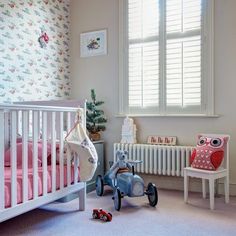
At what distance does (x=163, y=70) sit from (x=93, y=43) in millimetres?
1089

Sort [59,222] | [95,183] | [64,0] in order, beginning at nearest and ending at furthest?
[59,222]
[95,183]
[64,0]

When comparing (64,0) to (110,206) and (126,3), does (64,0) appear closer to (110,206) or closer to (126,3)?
(126,3)

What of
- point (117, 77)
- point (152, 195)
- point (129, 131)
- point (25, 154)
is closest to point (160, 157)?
point (129, 131)

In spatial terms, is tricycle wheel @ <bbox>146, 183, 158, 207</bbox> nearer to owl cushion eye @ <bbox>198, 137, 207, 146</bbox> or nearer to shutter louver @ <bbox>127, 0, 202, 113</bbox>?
owl cushion eye @ <bbox>198, 137, 207, 146</bbox>

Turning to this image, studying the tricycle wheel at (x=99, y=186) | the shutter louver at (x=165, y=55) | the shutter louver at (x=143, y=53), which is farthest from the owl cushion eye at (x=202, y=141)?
the tricycle wheel at (x=99, y=186)

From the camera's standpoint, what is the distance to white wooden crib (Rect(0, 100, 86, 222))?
187 centimetres

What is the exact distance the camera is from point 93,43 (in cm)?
389

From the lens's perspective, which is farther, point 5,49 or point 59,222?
point 5,49

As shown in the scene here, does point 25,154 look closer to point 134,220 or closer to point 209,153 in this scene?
point 134,220

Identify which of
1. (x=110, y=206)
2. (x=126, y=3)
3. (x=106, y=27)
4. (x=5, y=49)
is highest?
(x=126, y=3)

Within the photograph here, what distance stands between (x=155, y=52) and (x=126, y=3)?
0.76 meters

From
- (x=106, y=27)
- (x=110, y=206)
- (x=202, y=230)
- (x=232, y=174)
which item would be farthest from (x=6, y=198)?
(x=106, y=27)

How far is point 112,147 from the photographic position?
3.80 m

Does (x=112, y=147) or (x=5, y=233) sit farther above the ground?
(x=112, y=147)
